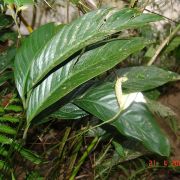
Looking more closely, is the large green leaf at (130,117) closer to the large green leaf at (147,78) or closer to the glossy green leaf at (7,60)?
the large green leaf at (147,78)

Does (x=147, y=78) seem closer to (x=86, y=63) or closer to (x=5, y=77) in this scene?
(x=86, y=63)

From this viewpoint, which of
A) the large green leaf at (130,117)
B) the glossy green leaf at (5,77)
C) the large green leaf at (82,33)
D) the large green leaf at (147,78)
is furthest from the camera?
the glossy green leaf at (5,77)

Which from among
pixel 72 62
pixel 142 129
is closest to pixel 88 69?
pixel 72 62

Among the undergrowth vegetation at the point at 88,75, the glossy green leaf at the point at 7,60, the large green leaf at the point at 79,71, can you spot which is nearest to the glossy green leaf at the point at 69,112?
the undergrowth vegetation at the point at 88,75

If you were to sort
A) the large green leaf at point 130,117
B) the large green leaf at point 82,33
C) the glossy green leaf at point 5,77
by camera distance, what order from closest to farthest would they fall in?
1. the large green leaf at point 82,33
2. the large green leaf at point 130,117
3. the glossy green leaf at point 5,77

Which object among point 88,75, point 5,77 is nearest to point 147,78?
point 88,75

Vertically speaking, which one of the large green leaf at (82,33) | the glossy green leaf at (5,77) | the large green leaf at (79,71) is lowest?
the glossy green leaf at (5,77)

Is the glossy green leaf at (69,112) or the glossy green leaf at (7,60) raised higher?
the glossy green leaf at (7,60)

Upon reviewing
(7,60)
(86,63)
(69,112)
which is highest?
(86,63)
